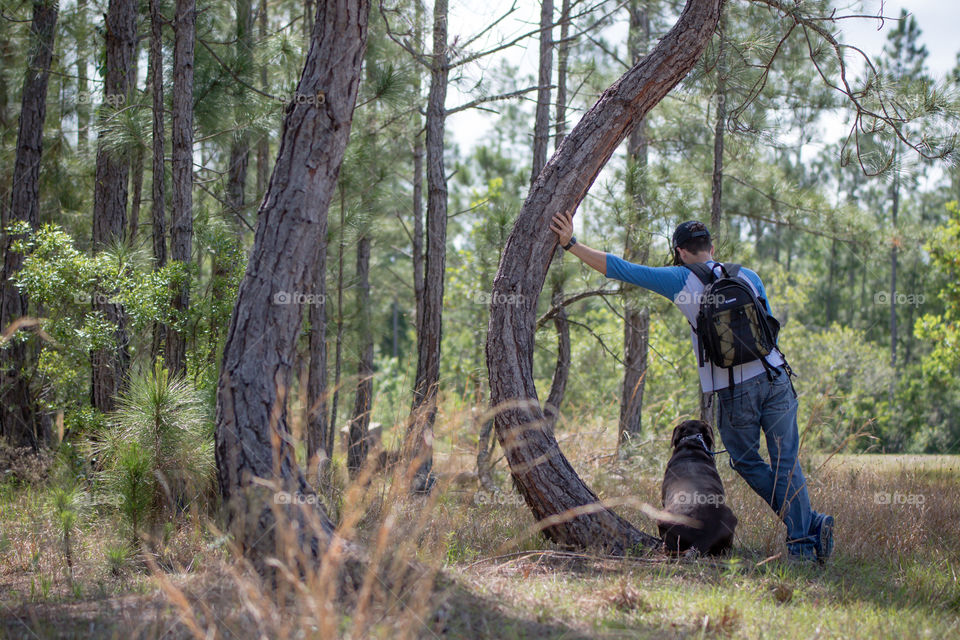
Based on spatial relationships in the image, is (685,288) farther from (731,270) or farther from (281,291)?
(281,291)

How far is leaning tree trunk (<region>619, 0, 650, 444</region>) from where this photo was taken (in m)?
7.84

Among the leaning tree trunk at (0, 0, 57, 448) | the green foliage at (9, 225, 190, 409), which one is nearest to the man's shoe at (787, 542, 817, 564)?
the green foliage at (9, 225, 190, 409)

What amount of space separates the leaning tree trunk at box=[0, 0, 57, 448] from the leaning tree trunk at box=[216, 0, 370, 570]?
5.63m

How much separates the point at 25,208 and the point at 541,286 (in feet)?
21.9

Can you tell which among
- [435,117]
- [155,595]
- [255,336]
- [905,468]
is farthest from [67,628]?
[905,468]

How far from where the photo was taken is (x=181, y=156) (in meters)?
6.46

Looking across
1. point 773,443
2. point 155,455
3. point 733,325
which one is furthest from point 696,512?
point 155,455

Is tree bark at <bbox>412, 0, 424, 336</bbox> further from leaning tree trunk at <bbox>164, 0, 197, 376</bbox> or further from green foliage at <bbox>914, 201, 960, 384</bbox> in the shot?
green foliage at <bbox>914, 201, 960, 384</bbox>

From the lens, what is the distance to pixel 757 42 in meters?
5.72

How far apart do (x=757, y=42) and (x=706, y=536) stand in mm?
4029

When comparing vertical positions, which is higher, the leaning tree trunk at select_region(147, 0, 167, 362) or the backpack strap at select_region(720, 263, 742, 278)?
the leaning tree trunk at select_region(147, 0, 167, 362)

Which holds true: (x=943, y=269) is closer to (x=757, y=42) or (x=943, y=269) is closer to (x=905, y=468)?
(x=905, y=468)

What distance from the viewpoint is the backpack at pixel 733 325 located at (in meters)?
4.12

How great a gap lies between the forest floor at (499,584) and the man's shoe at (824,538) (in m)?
0.09
